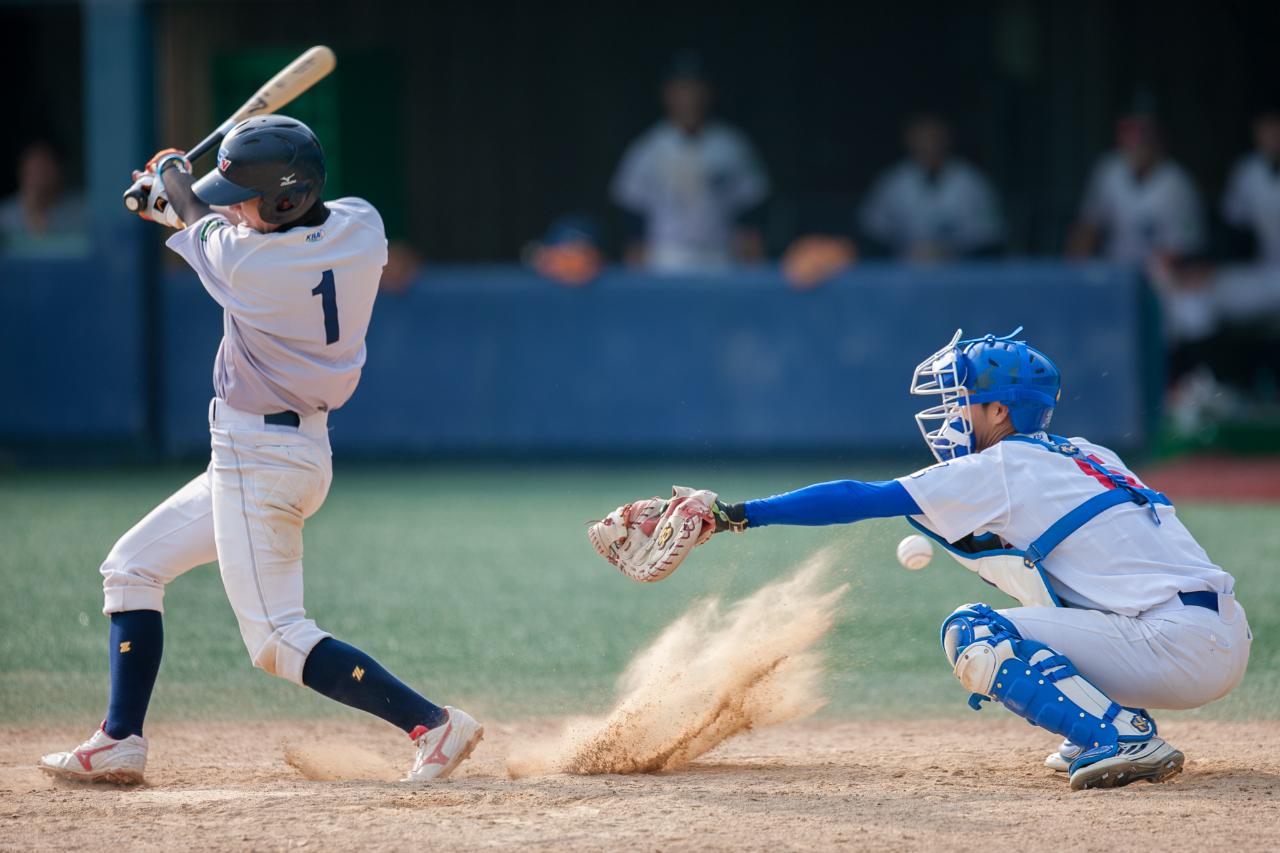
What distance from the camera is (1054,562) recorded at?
4332 millimetres

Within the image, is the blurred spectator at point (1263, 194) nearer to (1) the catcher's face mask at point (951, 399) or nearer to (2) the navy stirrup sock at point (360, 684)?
(1) the catcher's face mask at point (951, 399)

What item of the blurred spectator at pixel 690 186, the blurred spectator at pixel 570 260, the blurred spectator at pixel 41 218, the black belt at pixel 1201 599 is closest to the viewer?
the black belt at pixel 1201 599

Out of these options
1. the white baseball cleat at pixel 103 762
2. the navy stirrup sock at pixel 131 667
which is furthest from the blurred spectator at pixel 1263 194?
the white baseball cleat at pixel 103 762

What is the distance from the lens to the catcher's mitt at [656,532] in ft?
13.8

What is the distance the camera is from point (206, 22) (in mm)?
14594

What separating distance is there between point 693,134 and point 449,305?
254 centimetres

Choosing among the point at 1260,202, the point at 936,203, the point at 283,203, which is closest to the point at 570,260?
the point at 936,203

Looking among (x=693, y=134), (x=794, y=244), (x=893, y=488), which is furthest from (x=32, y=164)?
(x=893, y=488)

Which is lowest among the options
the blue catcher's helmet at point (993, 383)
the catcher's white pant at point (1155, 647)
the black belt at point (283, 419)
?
the catcher's white pant at point (1155, 647)

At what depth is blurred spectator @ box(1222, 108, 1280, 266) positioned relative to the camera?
1327cm

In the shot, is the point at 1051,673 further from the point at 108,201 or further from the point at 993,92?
the point at 993,92

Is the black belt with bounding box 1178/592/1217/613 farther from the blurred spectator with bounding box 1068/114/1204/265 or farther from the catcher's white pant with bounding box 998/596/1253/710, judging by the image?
the blurred spectator with bounding box 1068/114/1204/265

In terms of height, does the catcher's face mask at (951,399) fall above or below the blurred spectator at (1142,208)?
below

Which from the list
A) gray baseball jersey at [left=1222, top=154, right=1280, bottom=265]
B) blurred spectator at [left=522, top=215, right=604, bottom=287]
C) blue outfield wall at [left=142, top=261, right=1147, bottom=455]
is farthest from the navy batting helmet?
gray baseball jersey at [left=1222, top=154, right=1280, bottom=265]
